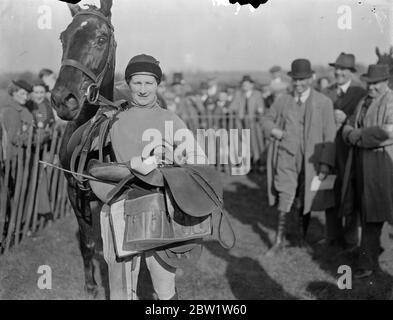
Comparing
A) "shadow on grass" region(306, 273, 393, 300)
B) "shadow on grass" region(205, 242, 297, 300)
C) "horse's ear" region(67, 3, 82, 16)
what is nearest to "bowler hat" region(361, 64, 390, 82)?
"shadow on grass" region(306, 273, 393, 300)

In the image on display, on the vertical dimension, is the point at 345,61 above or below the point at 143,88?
above

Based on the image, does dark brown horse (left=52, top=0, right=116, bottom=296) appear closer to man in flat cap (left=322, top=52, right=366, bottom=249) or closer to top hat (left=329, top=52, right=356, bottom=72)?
man in flat cap (left=322, top=52, right=366, bottom=249)

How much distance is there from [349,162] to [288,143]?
0.73 metres

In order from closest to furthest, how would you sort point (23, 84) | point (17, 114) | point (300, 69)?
point (300, 69), point (17, 114), point (23, 84)

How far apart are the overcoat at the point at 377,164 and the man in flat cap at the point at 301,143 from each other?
0.73 m

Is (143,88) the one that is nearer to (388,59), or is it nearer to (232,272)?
(232,272)

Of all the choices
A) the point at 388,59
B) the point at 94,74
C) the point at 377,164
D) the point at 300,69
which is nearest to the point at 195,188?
the point at 94,74

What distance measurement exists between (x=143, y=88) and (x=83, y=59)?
0.51 m

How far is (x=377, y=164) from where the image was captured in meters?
5.95
